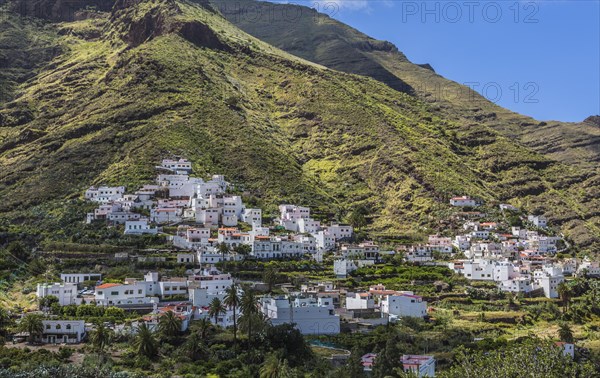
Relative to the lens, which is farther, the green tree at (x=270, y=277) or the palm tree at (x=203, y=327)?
the green tree at (x=270, y=277)

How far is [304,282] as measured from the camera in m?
79.5

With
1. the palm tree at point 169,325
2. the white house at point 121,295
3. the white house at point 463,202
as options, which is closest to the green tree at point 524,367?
the palm tree at point 169,325

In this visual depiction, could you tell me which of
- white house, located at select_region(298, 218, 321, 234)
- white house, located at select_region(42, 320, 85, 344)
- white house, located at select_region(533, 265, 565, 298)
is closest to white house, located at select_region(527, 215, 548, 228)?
white house, located at select_region(533, 265, 565, 298)

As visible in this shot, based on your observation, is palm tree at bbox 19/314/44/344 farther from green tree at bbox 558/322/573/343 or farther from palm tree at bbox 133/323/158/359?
green tree at bbox 558/322/573/343

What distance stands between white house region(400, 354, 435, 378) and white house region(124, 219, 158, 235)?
4262 centimetres

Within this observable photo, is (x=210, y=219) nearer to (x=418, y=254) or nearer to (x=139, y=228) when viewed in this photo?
(x=139, y=228)

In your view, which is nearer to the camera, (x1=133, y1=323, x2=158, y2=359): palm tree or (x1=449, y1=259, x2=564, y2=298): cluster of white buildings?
(x1=133, y1=323, x2=158, y2=359): palm tree

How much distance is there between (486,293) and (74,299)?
42.8 meters

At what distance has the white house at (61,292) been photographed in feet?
222

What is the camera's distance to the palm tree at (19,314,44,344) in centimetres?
5797

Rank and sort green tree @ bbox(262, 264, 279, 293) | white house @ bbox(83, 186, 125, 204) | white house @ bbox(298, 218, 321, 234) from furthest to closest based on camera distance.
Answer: white house @ bbox(83, 186, 125, 204), white house @ bbox(298, 218, 321, 234), green tree @ bbox(262, 264, 279, 293)

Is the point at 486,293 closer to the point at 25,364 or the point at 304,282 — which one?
the point at 304,282

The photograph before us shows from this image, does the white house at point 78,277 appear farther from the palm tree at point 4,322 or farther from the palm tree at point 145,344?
the palm tree at point 145,344

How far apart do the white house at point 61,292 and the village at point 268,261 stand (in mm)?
96
